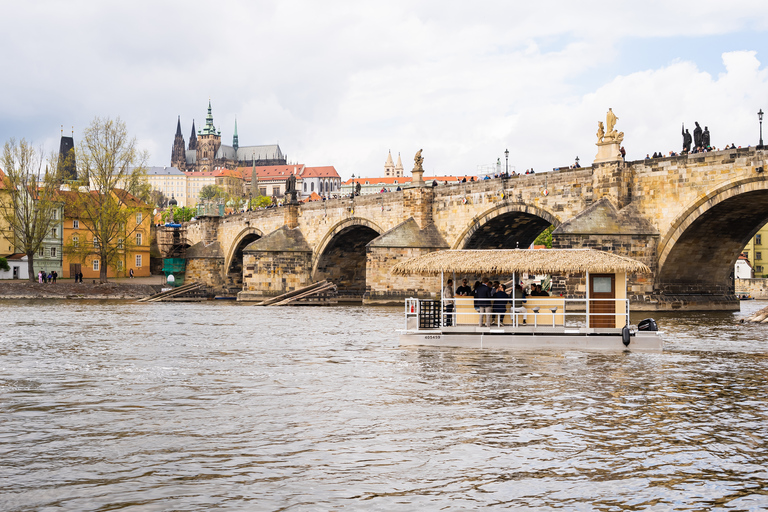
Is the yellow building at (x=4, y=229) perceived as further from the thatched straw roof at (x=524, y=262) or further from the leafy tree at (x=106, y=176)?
the thatched straw roof at (x=524, y=262)

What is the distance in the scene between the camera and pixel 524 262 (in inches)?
717

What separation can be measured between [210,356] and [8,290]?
3971cm

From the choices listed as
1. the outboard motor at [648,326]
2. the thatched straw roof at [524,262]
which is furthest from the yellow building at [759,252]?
the thatched straw roof at [524,262]

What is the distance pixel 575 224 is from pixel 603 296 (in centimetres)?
1142

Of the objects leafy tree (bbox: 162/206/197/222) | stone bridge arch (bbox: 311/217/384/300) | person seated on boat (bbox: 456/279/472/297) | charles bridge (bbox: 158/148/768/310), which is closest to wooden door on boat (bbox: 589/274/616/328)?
person seated on boat (bbox: 456/279/472/297)

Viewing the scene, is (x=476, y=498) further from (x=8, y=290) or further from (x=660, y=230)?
(x=8, y=290)

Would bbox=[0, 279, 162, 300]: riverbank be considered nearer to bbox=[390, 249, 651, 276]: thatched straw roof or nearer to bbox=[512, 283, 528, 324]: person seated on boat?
bbox=[390, 249, 651, 276]: thatched straw roof

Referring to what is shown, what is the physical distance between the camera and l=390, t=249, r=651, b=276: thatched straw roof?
59.2 feet

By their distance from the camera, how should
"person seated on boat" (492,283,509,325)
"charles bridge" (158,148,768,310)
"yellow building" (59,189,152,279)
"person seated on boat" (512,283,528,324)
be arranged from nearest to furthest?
"person seated on boat" (512,283,528,324) → "person seated on boat" (492,283,509,325) → "charles bridge" (158,148,768,310) → "yellow building" (59,189,152,279)

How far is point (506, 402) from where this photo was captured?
1135cm

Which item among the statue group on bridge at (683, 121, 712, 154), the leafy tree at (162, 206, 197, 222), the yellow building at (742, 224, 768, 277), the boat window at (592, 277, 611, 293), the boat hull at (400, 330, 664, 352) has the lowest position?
the boat hull at (400, 330, 664, 352)

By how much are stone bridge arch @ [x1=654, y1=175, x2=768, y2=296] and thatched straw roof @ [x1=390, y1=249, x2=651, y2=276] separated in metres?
11.4

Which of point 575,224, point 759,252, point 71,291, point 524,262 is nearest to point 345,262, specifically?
point 71,291

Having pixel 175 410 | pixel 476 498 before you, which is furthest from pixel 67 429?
pixel 476 498
